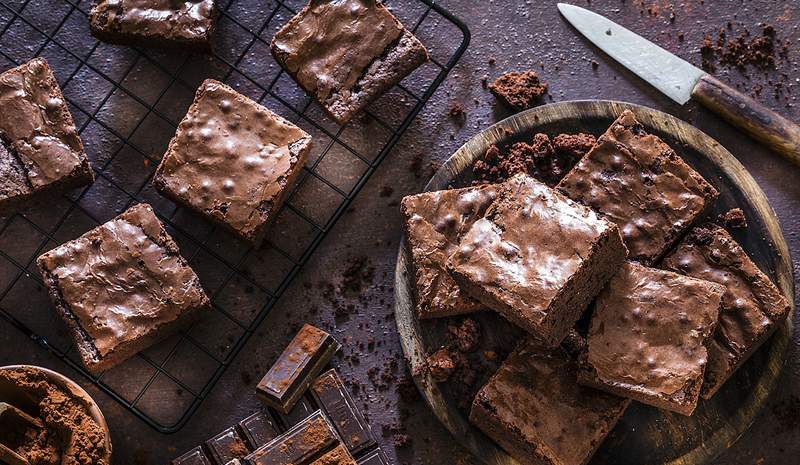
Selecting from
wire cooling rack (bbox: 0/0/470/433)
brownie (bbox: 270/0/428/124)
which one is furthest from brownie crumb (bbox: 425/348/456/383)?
brownie (bbox: 270/0/428/124)

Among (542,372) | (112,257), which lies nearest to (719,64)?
(542,372)

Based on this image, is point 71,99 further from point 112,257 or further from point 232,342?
point 232,342

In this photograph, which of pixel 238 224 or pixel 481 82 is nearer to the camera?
pixel 238 224

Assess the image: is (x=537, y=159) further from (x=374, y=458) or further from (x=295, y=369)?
(x=374, y=458)

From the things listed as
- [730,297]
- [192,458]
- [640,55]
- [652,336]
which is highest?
[640,55]

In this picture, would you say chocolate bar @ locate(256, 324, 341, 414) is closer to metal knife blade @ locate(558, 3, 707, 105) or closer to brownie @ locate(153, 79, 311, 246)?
brownie @ locate(153, 79, 311, 246)

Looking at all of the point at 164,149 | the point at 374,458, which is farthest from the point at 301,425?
the point at 164,149
